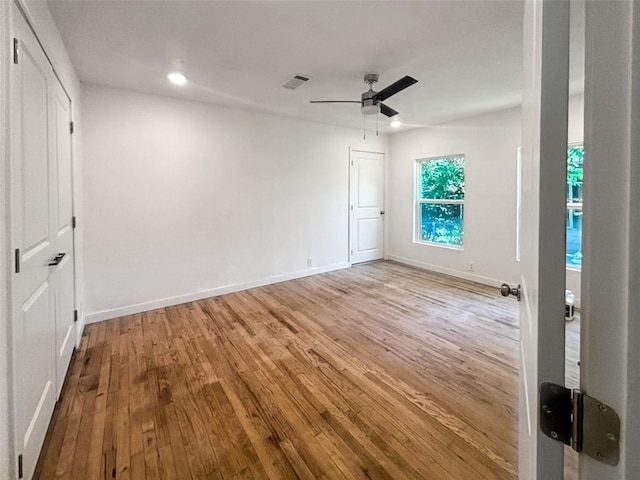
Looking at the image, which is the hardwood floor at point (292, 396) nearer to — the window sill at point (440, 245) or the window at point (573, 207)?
the window at point (573, 207)

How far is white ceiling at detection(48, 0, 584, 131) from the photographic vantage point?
6.64 feet

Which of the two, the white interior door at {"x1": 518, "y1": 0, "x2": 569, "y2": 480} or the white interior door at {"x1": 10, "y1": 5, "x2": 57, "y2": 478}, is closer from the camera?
the white interior door at {"x1": 518, "y1": 0, "x2": 569, "y2": 480}

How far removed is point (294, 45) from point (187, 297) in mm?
3088

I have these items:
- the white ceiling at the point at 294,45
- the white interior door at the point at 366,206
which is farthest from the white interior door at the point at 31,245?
the white interior door at the point at 366,206

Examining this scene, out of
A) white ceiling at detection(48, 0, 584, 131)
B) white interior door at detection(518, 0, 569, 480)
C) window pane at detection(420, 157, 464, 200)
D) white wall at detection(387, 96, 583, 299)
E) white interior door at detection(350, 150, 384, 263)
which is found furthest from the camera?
white interior door at detection(350, 150, 384, 263)

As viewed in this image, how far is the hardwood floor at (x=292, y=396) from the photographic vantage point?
1536 mm

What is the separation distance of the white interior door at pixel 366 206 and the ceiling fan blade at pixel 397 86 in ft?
8.66

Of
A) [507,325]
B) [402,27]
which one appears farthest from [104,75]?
[507,325]

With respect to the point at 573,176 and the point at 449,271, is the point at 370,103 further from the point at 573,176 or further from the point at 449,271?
the point at 449,271

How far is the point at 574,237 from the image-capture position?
480mm

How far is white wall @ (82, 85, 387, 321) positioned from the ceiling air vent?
1.14 meters

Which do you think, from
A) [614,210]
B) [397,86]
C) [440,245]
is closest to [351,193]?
[440,245]

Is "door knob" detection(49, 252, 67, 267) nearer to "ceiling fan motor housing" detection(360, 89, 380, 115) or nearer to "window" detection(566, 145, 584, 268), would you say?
"window" detection(566, 145, 584, 268)

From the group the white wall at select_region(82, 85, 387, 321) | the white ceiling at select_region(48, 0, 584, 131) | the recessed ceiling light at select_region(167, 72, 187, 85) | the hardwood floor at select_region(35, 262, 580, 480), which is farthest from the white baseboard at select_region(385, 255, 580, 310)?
the recessed ceiling light at select_region(167, 72, 187, 85)
